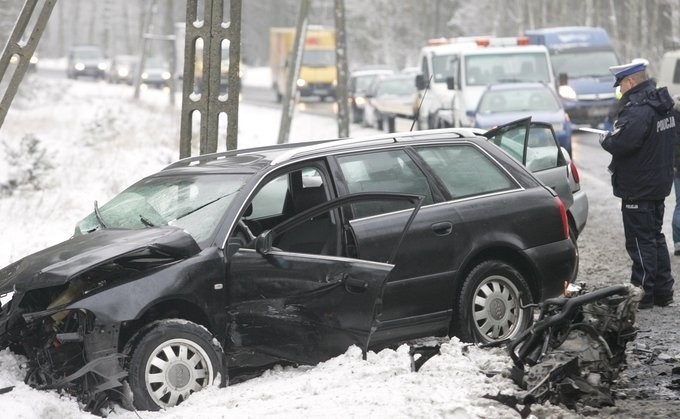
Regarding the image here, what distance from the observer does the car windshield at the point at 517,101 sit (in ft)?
65.8

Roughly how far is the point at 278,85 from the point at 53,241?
40.5 meters

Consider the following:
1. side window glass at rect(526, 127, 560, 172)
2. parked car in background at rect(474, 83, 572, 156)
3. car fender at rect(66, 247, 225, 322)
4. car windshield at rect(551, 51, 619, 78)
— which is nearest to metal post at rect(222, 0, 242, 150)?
side window glass at rect(526, 127, 560, 172)

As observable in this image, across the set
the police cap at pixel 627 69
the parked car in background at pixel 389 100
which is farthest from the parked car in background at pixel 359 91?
the police cap at pixel 627 69

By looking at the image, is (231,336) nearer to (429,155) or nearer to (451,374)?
(451,374)

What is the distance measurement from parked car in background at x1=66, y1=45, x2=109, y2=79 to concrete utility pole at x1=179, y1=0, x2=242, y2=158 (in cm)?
6371

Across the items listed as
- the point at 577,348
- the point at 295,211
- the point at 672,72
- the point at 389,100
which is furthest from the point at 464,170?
the point at 389,100

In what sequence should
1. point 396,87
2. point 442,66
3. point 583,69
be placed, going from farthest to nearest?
point 396,87 < point 583,69 < point 442,66

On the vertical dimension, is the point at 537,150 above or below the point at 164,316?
above

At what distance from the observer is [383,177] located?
24.0ft

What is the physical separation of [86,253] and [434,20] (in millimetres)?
72624

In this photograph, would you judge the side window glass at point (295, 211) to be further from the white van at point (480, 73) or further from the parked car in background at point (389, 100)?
the parked car in background at point (389, 100)

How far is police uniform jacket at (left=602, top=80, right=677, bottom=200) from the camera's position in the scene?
8.63m

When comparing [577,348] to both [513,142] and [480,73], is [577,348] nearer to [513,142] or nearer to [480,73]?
[513,142]

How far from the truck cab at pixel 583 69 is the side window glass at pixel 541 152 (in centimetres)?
1591
